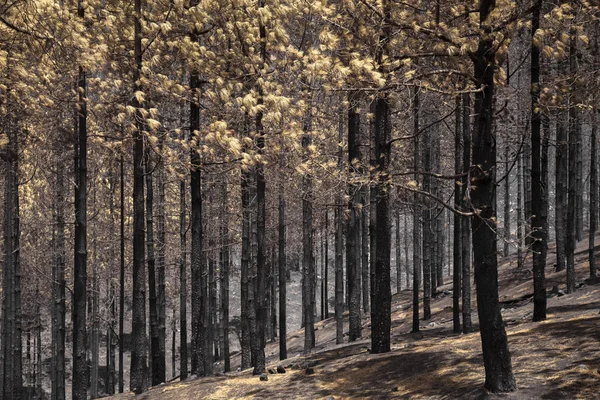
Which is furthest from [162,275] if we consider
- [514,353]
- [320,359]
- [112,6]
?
[514,353]

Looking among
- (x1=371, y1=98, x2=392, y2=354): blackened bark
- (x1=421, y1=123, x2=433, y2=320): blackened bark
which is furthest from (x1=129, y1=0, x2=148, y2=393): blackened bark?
(x1=421, y1=123, x2=433, y2=320): blackened bark

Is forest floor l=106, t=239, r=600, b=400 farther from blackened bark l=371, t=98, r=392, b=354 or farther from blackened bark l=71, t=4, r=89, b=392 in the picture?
blackened bark l=71, t=4, r=89, b=392

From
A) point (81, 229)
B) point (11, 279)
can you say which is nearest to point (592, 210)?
point (81, 229)

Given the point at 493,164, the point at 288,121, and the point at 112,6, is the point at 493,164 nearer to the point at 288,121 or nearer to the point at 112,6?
the point at 288,121

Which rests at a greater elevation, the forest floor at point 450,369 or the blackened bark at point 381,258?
the blackened bark at point 381,258

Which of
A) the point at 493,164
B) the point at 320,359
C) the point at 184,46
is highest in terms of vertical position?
the point at 184,46

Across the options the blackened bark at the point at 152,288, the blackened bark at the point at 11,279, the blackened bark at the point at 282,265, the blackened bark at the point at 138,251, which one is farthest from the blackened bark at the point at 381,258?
the blackened bark at the point at 11,279

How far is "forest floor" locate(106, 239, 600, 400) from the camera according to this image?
973 cm

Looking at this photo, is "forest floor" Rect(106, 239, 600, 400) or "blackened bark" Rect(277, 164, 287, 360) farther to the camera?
"blackened bark" Rect(277, 164, 287, 360)

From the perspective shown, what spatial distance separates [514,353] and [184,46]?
9.92 metres

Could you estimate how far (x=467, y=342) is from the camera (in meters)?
14.0

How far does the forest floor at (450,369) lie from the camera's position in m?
9.73

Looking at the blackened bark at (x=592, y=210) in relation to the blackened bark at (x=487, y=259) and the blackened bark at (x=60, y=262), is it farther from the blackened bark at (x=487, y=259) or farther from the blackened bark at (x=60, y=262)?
the blackened bark at (x=60, y=262)

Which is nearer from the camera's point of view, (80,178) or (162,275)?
(80,178)
